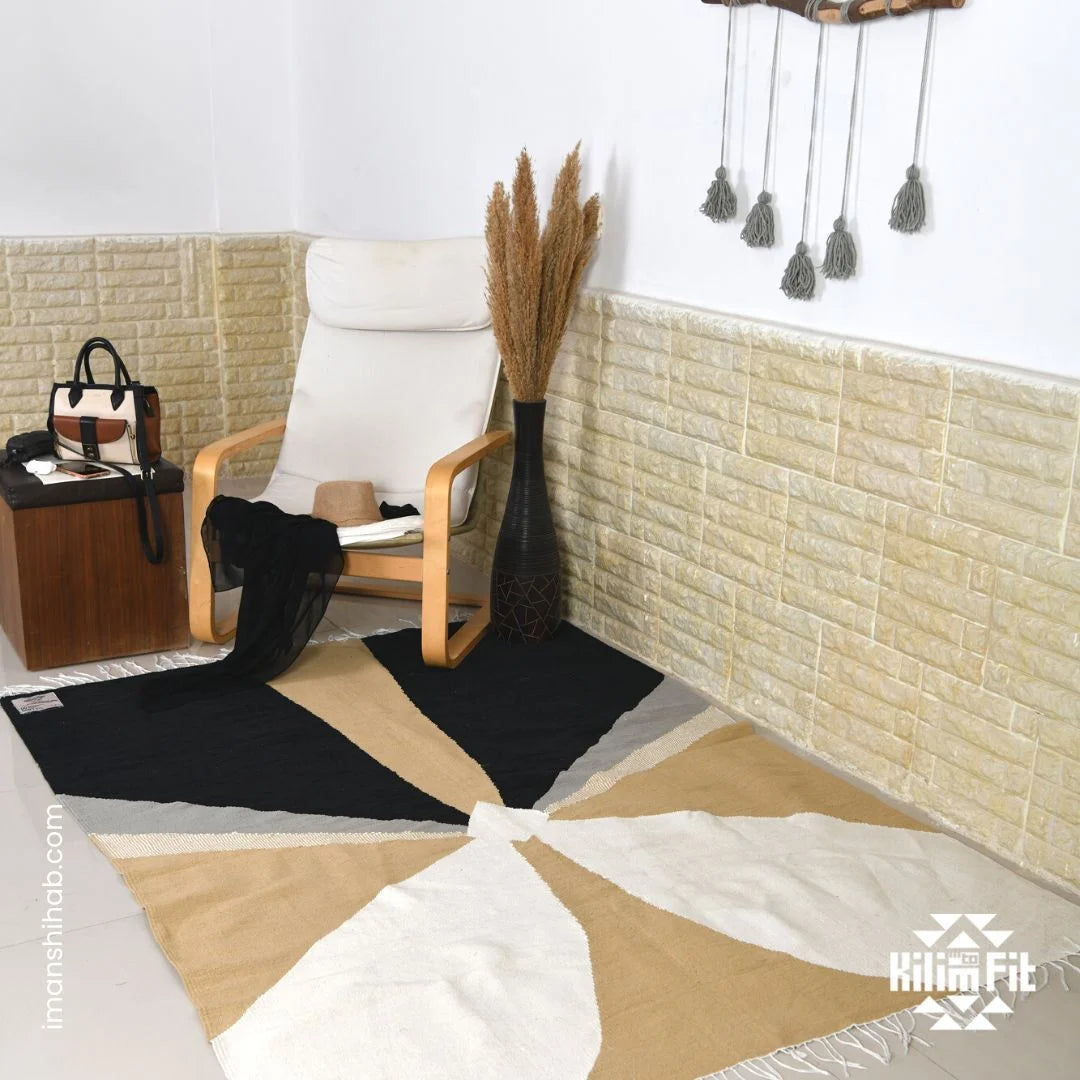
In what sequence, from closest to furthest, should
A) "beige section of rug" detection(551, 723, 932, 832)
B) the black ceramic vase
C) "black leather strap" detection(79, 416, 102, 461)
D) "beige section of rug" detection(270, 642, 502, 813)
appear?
"beige section of rug" detection(551, 723, 932, 832), "beige section of rug" detection(270, 642, 502, 813), "black leather strap" detection(79, 416, 102, 461), the black ceramic vase

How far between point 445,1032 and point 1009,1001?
831 millimetres

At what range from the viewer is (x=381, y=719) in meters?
2.84

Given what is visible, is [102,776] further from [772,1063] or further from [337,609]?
[772,1063]

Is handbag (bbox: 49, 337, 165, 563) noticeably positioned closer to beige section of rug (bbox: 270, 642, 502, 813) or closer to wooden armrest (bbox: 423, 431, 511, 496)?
beige section of rug (bbox: 270, 642, 502, 813)

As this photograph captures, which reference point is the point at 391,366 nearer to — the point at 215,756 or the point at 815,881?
the point at 215,756

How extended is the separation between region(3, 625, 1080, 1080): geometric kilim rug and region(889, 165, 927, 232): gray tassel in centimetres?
107

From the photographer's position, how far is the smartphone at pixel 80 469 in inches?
120

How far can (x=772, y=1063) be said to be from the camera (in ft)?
5.90

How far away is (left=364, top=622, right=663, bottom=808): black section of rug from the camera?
266cm

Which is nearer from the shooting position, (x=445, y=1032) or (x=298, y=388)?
(x=445, y=1032)

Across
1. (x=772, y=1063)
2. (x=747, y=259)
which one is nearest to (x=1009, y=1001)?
(x=772, y=1063)

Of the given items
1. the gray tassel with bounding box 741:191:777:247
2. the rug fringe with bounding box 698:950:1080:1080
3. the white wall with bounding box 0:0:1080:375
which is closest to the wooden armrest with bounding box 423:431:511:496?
the white wall with bounding box 0:0:1080:375

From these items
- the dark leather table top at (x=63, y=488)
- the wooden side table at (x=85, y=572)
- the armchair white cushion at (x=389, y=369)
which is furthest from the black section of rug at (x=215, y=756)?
the armchair white cushion at (x=389, y=369)

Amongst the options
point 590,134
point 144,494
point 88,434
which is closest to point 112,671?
point 144,494
